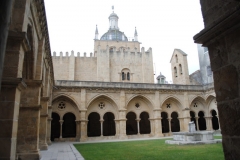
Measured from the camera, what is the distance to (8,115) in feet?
16.7

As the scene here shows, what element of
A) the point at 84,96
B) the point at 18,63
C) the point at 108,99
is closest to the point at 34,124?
the point at 18,63

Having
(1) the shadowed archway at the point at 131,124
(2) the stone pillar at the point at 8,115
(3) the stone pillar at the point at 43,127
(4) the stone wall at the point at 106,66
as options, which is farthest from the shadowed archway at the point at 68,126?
(2) the stone pillar at the point at 8,115

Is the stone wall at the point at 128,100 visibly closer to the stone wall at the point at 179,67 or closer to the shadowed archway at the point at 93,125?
the shadowed archway at the point at 93,125

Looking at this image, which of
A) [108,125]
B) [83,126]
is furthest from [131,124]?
[83,126]

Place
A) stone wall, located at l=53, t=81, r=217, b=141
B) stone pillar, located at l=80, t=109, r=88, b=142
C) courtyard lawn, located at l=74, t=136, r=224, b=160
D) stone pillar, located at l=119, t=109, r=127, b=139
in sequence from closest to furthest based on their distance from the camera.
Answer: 1. courtyard lawn, located at l=74, t=136, r=224, b=160
2. stone pillar, located at l=80, t=109, r=88, b=142
3. stone wall, located at l=53, t=81, r=217, b=141
4. stone pillar, located at l=119, t=109, r=127, b=139

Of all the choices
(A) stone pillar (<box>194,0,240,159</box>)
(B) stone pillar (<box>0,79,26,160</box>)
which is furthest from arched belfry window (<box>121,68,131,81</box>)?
(A) stone pillar (<box>194,0,240,159</box>)

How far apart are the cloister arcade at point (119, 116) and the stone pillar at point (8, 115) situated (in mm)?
15690

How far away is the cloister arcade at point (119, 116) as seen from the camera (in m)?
21.3

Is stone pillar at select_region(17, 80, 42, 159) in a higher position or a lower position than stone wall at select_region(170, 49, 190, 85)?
lower

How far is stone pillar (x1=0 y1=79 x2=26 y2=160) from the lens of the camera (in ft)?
16.5

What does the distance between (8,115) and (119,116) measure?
57.0ft

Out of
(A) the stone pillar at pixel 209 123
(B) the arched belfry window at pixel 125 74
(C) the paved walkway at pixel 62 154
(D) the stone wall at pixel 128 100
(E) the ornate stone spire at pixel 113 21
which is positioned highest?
(E) the ornate stone spire at pixel 113 21

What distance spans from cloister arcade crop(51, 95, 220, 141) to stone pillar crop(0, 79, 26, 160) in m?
15.7

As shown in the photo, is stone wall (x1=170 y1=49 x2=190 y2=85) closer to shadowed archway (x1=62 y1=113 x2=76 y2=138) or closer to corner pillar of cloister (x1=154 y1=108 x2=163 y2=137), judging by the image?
corner pillar of cloister (x1=154 y1=108 x2=163 y2=137)
